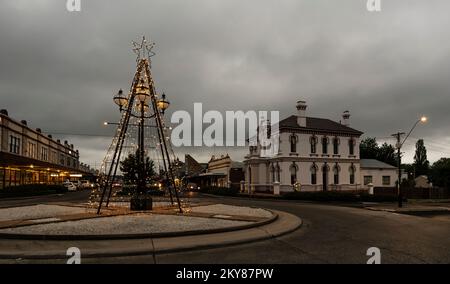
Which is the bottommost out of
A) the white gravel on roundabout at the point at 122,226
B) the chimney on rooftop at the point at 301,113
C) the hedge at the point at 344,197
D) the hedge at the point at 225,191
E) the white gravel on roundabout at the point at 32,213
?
the hedge at the point at 225,191

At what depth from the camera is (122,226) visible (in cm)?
1210

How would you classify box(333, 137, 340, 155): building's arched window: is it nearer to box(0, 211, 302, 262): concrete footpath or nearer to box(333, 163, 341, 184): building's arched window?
box(333, 163, 341, 184): building's arched window

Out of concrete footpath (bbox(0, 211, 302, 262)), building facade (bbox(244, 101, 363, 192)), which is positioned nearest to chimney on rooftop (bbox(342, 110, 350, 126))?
building facade (bbox(244, 101, 363, 192))

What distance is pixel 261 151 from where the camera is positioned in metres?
47.5

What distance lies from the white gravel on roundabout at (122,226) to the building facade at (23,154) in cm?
2646

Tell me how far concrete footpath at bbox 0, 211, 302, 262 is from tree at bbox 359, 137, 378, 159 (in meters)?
76.8

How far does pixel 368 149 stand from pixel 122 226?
80.6 metres

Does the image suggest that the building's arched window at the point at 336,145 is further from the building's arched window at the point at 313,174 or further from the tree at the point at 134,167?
the tree at the point at 134,167

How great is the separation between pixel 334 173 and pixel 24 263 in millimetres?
40929

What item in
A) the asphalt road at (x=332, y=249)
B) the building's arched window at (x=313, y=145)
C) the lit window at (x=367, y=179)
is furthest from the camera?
the lit window at (x=367, y=179)

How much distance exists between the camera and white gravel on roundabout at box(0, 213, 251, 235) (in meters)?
11.0

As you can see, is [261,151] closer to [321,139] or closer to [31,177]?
[321,139]

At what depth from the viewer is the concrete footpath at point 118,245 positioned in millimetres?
8445

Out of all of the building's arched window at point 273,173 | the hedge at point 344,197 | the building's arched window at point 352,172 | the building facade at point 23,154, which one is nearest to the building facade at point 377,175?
the building's arched window at point 352,172
